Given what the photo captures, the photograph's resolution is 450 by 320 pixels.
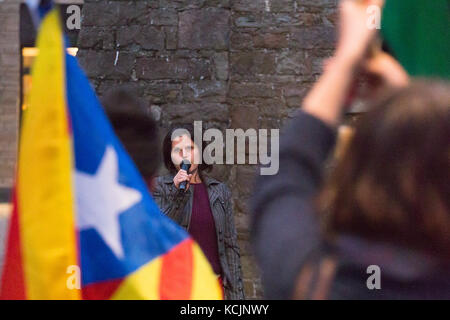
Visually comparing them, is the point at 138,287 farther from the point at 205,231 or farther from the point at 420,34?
the point at 205,231

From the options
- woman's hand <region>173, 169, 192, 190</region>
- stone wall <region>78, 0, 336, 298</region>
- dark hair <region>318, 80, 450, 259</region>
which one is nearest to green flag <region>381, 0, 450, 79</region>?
dark hair <region>318, 80, 450, 259</region>

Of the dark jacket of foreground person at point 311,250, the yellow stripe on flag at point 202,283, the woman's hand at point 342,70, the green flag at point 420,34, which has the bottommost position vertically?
the yellow stripe on flag at point 202,283

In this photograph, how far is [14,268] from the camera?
2186mm

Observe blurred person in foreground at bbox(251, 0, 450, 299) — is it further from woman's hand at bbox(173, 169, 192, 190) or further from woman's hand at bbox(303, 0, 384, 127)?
woman's hand at bbox(173, 169, 192, 190)

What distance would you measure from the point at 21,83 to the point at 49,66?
7.43 meters

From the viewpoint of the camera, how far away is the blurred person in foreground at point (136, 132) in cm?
277

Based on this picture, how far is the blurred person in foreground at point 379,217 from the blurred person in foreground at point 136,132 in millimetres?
1393

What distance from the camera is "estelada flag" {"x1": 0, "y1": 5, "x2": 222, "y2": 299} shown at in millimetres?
2092

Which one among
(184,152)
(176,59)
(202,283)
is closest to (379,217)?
(202,283)

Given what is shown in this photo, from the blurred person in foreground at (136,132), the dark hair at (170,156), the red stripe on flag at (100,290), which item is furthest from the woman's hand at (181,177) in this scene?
the red stripe on flag at (100,290)

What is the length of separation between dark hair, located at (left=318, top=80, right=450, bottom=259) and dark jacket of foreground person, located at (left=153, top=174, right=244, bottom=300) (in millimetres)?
3497

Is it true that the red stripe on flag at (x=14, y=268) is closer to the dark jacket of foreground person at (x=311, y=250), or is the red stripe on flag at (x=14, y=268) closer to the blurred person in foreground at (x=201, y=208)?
the dark jacket of foreground person at (x=311, y=250)

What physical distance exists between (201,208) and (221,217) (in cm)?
13

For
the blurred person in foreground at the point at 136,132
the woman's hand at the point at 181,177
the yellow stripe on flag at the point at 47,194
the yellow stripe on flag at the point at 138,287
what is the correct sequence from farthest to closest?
the woman's hand at the point at 181,177 < the blurred person in foreground at the point at 136,132 < the yellow stripe on flag at the point at 138,287 < the yellow stripe on flag at the point at 47,194
